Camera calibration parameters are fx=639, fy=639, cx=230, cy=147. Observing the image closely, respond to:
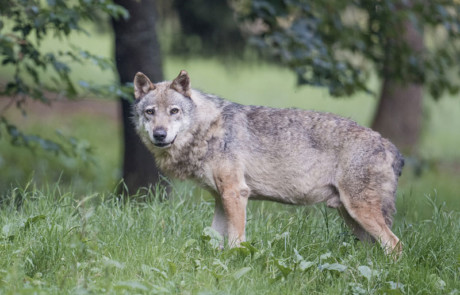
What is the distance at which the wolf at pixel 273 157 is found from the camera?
5.75m

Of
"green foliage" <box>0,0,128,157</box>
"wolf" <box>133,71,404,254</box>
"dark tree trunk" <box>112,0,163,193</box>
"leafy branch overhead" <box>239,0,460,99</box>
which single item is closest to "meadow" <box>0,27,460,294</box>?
"wolf" <box>133,71,404,254</box>

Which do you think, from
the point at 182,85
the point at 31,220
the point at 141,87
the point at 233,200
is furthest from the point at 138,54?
the point at 31,220

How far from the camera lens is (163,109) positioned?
5797mm

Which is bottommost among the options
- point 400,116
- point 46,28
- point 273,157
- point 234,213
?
point 400,116

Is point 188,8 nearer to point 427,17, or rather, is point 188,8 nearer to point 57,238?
point 427,17

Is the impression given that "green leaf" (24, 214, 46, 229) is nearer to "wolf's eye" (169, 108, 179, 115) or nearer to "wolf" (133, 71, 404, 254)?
"wolf" (133, 71, 404, 254)

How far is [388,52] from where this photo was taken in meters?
9.05

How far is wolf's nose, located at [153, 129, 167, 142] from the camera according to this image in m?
5.55

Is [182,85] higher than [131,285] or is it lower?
higher

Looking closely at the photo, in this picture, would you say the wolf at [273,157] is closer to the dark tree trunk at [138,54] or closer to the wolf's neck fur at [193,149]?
Answer: the wolf's neck fur at [193,149]

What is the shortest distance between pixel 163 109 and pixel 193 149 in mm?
456

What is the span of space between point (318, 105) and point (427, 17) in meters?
13.4

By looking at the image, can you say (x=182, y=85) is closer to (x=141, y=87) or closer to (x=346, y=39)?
(x=141, y=87)

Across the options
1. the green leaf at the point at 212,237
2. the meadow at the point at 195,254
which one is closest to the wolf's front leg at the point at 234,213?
the meadow at the point at 195,254
